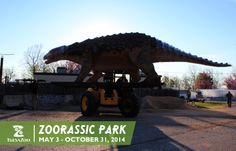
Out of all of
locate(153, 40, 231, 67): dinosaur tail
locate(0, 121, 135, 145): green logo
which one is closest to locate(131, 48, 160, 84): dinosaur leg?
locate(153, 40, 231, 67): dinosaur tail

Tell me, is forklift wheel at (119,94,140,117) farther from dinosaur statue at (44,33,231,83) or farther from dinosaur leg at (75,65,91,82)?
dinosaur leg at (75,65,91,82)

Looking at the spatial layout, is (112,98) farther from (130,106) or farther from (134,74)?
(134,74)

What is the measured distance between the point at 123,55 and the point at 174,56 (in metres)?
2.70

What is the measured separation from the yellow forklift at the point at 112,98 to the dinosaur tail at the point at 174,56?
2.57 meters

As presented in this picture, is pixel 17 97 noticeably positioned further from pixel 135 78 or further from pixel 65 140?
pixel 65 140

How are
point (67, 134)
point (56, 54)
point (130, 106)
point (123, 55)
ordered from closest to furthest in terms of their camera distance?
point (67, 134)
point (130, 106)
point (123, 55)
point (56, 54)

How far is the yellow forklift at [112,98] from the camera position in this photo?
17.8m

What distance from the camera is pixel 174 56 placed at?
2052 centimetres

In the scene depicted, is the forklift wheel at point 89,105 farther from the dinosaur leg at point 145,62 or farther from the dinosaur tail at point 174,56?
the dinosaur tail at point 174,56

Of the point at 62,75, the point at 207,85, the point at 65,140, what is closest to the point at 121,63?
the point at 65,140

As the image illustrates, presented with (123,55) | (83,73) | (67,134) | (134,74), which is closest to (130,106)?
(123,55)

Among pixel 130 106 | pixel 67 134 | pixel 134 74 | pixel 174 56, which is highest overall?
pixel 174 56

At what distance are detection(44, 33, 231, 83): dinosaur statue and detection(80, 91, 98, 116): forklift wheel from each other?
206 cm

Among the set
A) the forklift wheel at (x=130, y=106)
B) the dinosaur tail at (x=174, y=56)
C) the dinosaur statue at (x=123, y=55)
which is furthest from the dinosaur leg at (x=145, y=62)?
the forklift wheel at (x=130, y=106)
